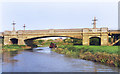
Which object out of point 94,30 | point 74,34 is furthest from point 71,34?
point 94,30

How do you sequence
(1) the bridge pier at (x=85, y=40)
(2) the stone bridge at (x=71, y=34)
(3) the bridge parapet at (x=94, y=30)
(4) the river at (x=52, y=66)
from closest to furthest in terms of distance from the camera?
(4) the river at (x=52, y=66) → (3) the bridge parapet at (x=94, y=30) → (2) the stone bridge at (x=71, y=34) → (1) the bridge pier at (x=85, y=40)

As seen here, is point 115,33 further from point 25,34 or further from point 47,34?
point 25,34

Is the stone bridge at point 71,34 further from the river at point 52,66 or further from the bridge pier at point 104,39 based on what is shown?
the river at point 52,66

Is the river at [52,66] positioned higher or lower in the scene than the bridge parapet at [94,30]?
lower

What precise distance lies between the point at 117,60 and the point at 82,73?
569cm

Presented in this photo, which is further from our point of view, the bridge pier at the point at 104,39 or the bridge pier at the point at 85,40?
the bridge pier at the point at 85,40

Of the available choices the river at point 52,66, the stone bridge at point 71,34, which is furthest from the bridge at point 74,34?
the river at point 52,66

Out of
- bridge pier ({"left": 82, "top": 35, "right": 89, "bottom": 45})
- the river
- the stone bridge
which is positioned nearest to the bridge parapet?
the stone bridge

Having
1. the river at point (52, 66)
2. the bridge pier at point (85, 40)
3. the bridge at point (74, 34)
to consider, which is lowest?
the river at point (52, 66)

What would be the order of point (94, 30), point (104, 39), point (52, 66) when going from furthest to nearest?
point (94, 30)
point (104, 39)
point (52, 66)

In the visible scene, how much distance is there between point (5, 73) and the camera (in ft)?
Result: 39.5

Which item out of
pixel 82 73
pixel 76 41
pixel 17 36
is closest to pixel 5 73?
pixel 82 73

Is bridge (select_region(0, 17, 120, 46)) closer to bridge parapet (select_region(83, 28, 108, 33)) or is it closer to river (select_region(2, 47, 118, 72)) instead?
bridge parapet (select_region(83, 28, 108, 33))

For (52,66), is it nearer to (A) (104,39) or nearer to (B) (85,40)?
(B) (85,40)
